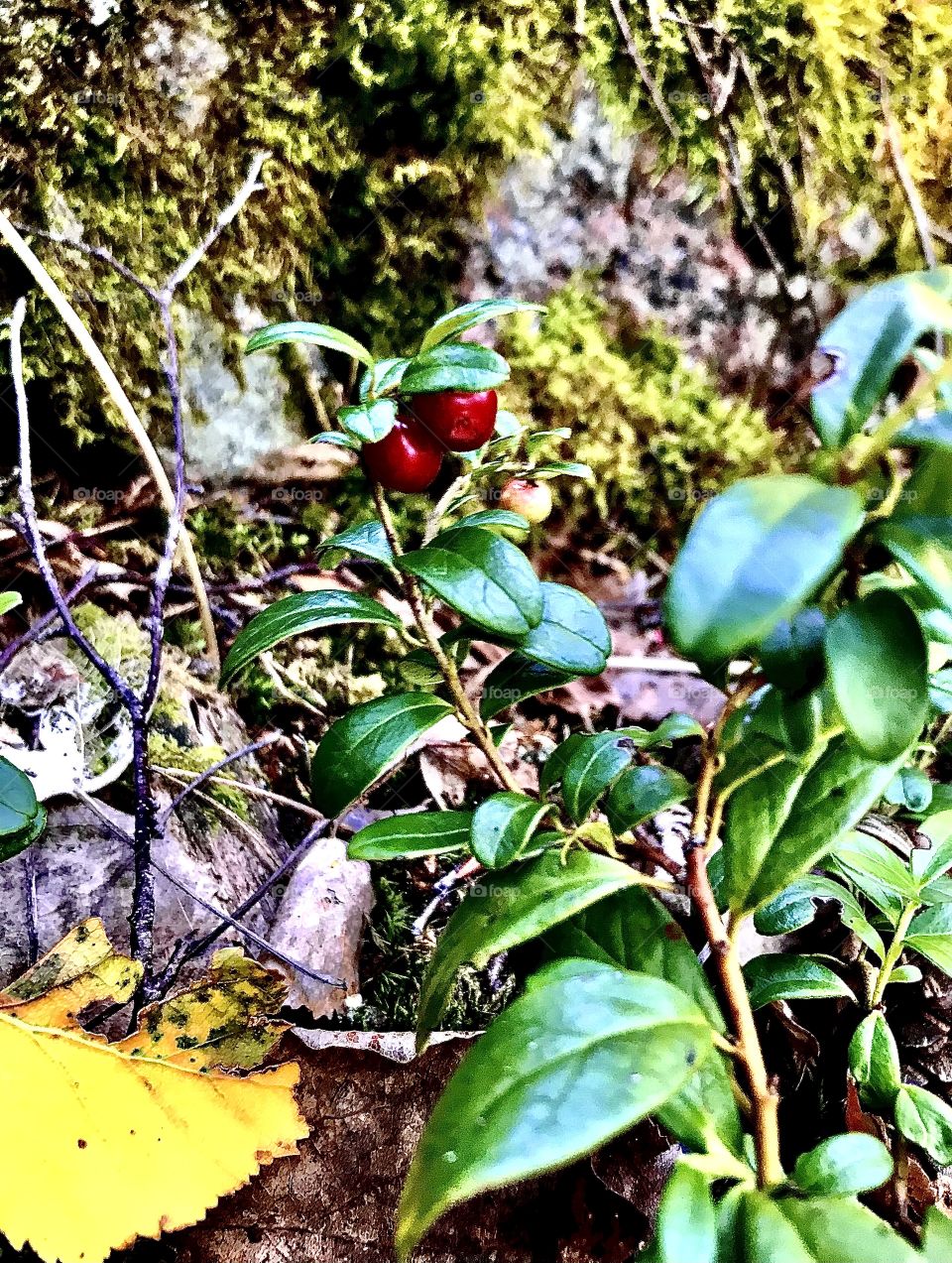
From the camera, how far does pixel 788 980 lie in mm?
930

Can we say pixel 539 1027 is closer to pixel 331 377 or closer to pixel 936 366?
pixel 936 366

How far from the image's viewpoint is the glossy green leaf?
91 cm

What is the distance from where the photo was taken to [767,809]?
0.80 m

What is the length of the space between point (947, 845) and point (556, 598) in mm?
505

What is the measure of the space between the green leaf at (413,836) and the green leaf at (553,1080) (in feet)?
0.73

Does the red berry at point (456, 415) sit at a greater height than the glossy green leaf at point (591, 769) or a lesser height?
greater

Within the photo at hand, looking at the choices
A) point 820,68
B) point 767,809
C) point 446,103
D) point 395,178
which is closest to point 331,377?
point 395,178

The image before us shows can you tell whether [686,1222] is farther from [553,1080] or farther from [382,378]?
[382,378]

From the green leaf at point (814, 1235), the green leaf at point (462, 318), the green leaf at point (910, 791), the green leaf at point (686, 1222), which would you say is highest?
the green leaf at point (462, 318)

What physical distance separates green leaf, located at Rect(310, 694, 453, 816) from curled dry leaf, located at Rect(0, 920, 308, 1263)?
0.84ft

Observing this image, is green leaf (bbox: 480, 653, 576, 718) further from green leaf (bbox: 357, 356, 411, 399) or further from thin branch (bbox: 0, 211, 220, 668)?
thin branch (bbox: 0, 211, 220, 668)

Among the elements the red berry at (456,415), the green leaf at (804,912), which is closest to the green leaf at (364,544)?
the red berry at (456,415)

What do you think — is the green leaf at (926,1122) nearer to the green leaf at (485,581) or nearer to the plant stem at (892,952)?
the plant stem at (892,952)

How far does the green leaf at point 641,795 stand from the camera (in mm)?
846
